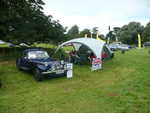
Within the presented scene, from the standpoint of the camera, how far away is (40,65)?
651 centimetres

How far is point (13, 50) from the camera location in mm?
12789

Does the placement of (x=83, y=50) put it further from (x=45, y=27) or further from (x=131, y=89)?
(x=131, y=89)

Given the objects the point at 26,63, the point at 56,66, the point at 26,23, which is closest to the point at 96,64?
the point at 56,66

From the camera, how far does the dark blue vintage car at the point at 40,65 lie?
6356 millimetres

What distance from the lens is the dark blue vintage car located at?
636cm

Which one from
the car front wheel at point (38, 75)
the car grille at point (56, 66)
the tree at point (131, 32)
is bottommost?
the car front wheel at point (38, 75)

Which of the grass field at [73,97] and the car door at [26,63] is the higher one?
the car door at [26,63]

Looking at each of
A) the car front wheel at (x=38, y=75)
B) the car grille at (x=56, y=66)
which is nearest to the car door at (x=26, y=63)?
the car front wheel at (x=38, y=75)

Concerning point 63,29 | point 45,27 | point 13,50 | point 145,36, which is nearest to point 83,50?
point 63,29

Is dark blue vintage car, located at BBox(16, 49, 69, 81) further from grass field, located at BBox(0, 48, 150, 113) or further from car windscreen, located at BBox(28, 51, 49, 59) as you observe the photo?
grass field, located at BBox(0, 48, 150, 113)

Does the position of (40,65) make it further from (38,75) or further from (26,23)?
(26,23)

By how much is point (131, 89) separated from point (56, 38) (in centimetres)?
994

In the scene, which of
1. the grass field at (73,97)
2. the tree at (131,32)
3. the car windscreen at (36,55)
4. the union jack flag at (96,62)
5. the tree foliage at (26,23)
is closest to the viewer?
the grass field at (73,97)

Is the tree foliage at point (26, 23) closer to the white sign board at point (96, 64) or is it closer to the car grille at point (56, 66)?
the car grille at point (56, 66)
